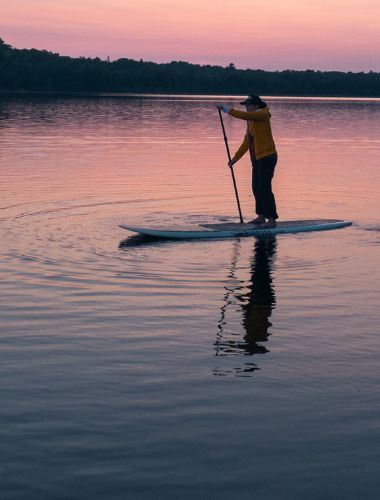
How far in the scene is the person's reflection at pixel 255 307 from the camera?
27.6 feet

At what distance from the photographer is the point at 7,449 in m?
5.95

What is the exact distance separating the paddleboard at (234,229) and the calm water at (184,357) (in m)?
0.18

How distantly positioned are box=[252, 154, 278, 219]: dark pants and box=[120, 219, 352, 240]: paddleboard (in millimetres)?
288

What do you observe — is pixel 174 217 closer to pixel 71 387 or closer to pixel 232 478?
pixel 71 387

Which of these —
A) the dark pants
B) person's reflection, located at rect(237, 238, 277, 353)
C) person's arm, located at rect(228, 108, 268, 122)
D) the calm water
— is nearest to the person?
the dark pants

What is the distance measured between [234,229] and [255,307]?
16.2ft

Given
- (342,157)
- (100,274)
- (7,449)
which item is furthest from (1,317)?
(342,157)

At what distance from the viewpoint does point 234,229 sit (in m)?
14.9

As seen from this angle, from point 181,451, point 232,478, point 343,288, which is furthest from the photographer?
point 343,288

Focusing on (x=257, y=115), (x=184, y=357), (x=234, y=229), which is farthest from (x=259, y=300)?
(x=257, y=115)

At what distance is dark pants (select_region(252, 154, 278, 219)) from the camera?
50.3 ft

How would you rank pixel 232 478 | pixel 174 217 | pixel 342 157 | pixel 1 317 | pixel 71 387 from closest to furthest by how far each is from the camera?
pixel 232 478
pixel 71 387
pixel 1 317
pixel 174 217
pixel 342 157

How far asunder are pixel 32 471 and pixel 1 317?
3.94m

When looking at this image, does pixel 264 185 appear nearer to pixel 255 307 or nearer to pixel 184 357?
pixel 255 307
